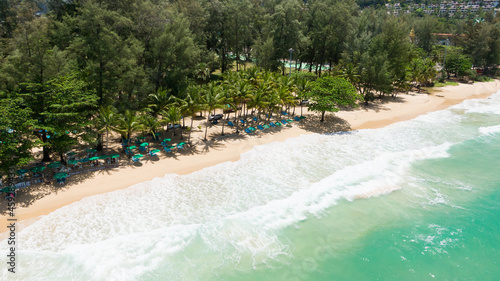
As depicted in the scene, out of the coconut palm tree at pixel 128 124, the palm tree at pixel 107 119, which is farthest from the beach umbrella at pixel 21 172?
the coconut palm tree at pixel 128 124

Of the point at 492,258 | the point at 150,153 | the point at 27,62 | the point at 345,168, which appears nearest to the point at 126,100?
the point at 150,153

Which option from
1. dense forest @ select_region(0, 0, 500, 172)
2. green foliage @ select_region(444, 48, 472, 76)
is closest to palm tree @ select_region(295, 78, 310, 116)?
dense forest @ select_region(0, 0, 500, 172)

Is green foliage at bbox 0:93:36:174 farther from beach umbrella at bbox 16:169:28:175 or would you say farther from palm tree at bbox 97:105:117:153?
palm tree at bbox 97:105:117:153

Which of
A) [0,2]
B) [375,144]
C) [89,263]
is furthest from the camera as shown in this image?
[0,2]

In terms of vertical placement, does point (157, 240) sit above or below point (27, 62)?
below

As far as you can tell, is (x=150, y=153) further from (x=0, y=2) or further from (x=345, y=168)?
(x=0, y=2)

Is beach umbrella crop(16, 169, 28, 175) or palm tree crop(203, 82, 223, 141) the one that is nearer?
beach umbrella crop(16, 169, 28, 175)
